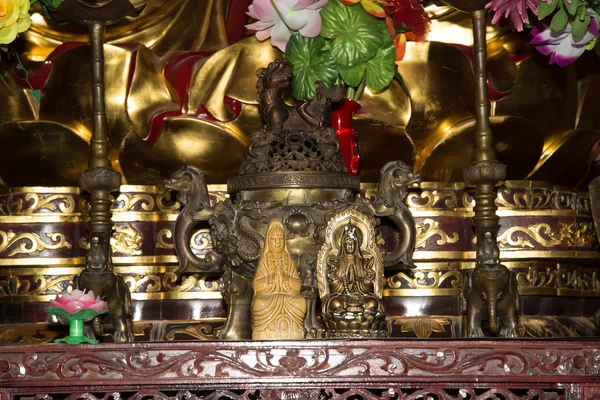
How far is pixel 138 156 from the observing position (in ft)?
11.4

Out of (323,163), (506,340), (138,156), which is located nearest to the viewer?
(506,340)

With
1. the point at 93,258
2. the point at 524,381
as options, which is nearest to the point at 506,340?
the point at 524,381

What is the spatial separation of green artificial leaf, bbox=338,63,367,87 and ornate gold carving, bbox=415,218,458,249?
16.1 inches

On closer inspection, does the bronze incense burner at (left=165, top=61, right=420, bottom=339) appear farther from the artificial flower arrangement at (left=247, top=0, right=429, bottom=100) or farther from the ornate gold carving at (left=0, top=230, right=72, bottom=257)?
the ornate gold carving at (left=0, top=230, right=72, bottom=257)

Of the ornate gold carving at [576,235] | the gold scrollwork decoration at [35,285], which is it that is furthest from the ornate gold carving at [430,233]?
the gold scrollwork decoration at [35,285]

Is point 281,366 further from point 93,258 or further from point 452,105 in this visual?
point 452,105

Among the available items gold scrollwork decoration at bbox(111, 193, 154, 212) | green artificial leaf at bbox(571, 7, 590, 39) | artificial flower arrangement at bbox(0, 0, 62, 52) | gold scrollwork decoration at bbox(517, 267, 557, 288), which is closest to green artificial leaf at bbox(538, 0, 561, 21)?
green artificial leaf at bbox(571, 7, 590, 39)

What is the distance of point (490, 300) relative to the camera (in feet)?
9.46

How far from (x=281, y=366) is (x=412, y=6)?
1.32m

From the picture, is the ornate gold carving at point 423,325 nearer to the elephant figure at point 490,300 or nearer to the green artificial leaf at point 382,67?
the elephant figure at point 490,300

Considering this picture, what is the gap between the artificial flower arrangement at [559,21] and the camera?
8.23 feet

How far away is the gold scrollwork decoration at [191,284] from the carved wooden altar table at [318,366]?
3.88 feet

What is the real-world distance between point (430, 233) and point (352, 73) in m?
0.46

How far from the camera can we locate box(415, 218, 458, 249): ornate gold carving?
11.2ft
